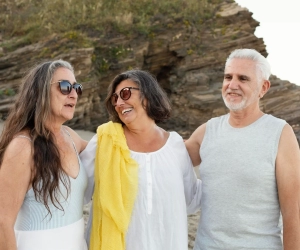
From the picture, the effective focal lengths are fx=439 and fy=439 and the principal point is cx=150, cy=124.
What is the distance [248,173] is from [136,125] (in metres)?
0.92

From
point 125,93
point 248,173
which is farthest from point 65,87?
point 248,173

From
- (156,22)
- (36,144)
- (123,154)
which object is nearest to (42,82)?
(36,144)

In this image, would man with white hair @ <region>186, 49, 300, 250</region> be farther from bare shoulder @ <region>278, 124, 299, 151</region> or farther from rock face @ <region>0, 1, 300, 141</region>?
rock face @ <region>0, 1, 300, 141</region>

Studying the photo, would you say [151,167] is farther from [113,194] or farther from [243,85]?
[243,85]

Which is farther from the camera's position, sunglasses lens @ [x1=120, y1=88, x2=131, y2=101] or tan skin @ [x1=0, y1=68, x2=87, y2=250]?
sunglasses lens @ [x1=120, y1=88, x2=131, y2=101]

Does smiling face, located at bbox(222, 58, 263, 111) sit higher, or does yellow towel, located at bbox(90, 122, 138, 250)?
smiling face, located at bbox(222, 58, 263, 111)

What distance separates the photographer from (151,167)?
322 centimetres

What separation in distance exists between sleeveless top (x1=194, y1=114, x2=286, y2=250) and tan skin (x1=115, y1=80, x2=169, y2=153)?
491 millimetres

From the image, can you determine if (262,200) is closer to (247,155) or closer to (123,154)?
(247,155)

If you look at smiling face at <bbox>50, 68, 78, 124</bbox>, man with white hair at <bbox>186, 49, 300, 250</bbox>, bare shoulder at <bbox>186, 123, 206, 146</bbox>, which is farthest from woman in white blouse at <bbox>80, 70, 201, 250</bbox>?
smiling face at <bbox>50, 68, 78, 124</bbox>

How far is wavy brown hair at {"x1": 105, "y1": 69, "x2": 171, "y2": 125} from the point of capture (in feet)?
11.2

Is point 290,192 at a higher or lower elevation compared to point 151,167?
lower

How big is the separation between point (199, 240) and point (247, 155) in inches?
29.7

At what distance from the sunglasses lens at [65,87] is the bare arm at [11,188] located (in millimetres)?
516
